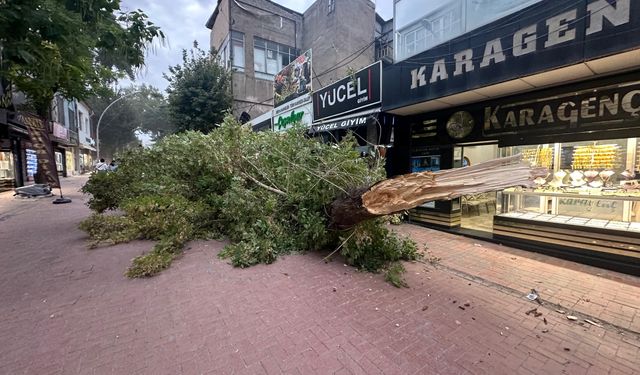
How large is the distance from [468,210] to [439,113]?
2610 millimetres

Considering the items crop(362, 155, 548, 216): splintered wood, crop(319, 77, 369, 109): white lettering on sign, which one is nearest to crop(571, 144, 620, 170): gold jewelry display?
crop(362, 155, 548, 216): splintered wood

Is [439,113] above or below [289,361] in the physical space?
above

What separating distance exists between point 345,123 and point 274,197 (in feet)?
11.9

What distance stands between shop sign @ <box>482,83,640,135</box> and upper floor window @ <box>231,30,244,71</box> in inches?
599

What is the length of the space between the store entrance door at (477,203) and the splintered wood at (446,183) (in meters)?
3.86

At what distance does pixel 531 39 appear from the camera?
13.6 feet

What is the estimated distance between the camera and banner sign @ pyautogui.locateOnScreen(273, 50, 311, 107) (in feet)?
37.9

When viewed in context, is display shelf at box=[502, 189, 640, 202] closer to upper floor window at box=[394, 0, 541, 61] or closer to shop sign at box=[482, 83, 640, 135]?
shop sign at box=[482, 83, 640, 135]

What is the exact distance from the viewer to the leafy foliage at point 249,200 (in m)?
4.27

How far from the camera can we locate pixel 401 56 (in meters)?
6.60

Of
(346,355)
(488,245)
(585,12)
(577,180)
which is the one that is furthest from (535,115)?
(346,355)

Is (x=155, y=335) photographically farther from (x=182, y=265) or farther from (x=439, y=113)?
(x=439, y=113)

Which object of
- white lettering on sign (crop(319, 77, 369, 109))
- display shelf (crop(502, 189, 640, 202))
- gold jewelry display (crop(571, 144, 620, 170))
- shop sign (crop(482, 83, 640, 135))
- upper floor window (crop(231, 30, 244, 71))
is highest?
upper floor window (crop(231, 30, 244, 71))

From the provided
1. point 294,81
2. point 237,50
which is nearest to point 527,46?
point 294,81
